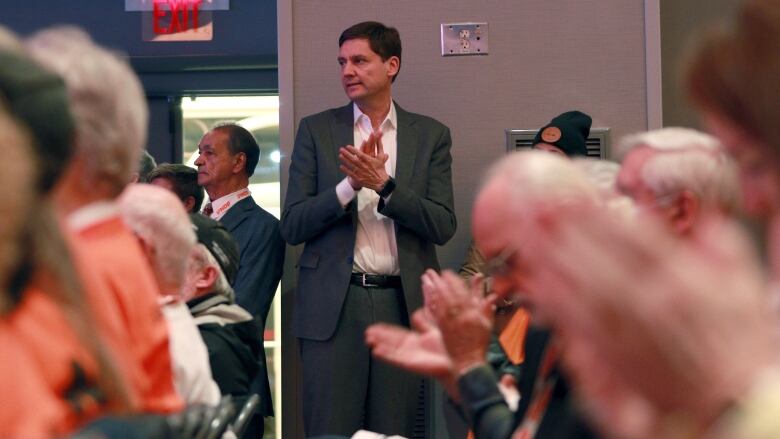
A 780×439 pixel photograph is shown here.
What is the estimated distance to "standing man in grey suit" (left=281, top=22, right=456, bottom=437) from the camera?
4.25m

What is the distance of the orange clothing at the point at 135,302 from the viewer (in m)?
1.43

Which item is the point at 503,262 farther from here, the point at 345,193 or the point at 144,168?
the point at 144,168

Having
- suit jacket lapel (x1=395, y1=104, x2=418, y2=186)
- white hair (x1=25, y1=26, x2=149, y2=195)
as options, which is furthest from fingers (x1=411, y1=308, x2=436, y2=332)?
suit jacket lapel (x1=395, y1=104, x2=418, y2=186)

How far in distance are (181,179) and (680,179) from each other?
3.61 meters

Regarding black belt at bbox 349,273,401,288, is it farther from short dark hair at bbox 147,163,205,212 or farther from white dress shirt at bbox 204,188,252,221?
short dark hair at bbox 147,163,205,212

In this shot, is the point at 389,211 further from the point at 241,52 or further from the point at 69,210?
the point at 241,52

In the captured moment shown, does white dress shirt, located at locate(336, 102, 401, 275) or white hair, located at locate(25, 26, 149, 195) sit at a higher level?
white hair, located at locate(25, 26, 149, 195)

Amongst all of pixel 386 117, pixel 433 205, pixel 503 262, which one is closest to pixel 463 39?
pixel 386 117

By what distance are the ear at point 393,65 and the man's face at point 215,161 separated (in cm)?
113

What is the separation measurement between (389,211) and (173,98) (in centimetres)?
385

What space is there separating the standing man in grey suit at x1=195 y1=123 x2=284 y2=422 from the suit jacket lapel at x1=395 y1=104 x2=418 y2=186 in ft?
2.23

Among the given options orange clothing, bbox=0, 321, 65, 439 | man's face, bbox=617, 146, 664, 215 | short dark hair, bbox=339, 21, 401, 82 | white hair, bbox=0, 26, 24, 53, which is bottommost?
orange clothing, bbox=0, 321, 65, 439

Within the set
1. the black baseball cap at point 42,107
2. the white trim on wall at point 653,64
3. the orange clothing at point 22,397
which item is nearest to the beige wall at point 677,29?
the white trim on wall at point 653,64

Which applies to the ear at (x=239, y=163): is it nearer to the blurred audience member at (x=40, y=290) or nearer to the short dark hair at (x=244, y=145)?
the short dark hair at (x=244, y=145)
